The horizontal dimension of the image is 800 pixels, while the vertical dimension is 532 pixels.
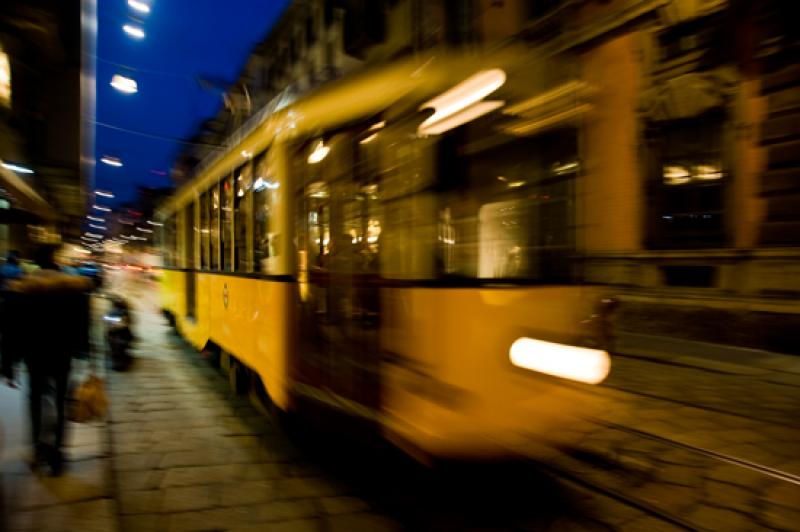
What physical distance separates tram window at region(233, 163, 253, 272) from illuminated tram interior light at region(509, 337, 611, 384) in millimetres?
3098

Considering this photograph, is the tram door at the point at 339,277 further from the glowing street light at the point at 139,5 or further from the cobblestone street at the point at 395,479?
the glowing street light at the point at 139,5

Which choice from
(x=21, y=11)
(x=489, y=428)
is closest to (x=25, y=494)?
(x=489, y=428)

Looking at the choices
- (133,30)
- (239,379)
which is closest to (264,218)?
(239,379)

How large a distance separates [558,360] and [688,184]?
29.1ft

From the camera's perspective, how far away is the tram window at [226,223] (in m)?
6.09

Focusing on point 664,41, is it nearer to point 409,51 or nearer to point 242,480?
point 409,51

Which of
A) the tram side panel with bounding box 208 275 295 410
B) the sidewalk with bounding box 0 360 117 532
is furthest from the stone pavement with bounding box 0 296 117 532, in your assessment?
the tram side panel with bounding box 208 275 295 410

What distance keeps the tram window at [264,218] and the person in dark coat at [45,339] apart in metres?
1.48

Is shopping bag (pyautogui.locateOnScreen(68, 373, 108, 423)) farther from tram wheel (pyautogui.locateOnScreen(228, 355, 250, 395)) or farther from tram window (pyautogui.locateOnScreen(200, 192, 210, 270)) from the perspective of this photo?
tram window (pyautogui.locateOnScreen(200, 192, 210, 270))

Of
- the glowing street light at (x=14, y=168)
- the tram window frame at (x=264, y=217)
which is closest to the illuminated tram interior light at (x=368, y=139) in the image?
the tram window frame at (x=264, y=217)

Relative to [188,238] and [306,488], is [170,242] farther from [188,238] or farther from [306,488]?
[306,488]

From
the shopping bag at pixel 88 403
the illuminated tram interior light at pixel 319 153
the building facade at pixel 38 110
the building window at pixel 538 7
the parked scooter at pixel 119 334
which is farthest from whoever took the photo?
the building window at pixel 538 7

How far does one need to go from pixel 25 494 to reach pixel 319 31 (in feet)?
93.0

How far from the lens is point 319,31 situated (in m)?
28.1
